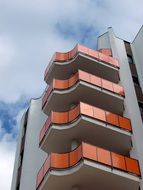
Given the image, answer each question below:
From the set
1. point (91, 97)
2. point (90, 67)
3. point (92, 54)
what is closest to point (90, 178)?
point (91, 97)

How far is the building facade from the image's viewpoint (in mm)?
21281

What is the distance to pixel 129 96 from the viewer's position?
91.5 ft

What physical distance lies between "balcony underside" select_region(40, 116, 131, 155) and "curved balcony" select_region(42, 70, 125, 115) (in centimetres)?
303

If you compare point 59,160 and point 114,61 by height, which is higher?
point 114,61

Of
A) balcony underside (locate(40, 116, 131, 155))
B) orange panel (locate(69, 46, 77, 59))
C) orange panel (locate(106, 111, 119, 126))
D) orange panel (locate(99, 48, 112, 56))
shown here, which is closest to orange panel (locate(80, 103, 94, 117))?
balcony underside (locate(40, 116, 131, 155))

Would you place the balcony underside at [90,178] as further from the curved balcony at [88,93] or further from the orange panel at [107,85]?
the orange panel at [107,85]

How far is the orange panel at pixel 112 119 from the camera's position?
2442 cm

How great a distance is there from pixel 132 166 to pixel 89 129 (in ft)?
11.2

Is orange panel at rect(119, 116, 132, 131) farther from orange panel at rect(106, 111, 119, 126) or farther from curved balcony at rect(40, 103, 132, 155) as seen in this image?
orange panel at rect(106, 111, 119, 126)

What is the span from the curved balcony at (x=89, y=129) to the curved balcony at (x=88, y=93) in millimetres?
2010

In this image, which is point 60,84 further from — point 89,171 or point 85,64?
point 89,171

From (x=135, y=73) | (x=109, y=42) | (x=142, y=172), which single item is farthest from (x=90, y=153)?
(x=109, y=42)

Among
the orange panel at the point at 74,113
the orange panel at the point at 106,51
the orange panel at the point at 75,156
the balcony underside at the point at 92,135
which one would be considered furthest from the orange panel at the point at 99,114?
the orange panel at the point at 106,51

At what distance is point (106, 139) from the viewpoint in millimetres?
24359
